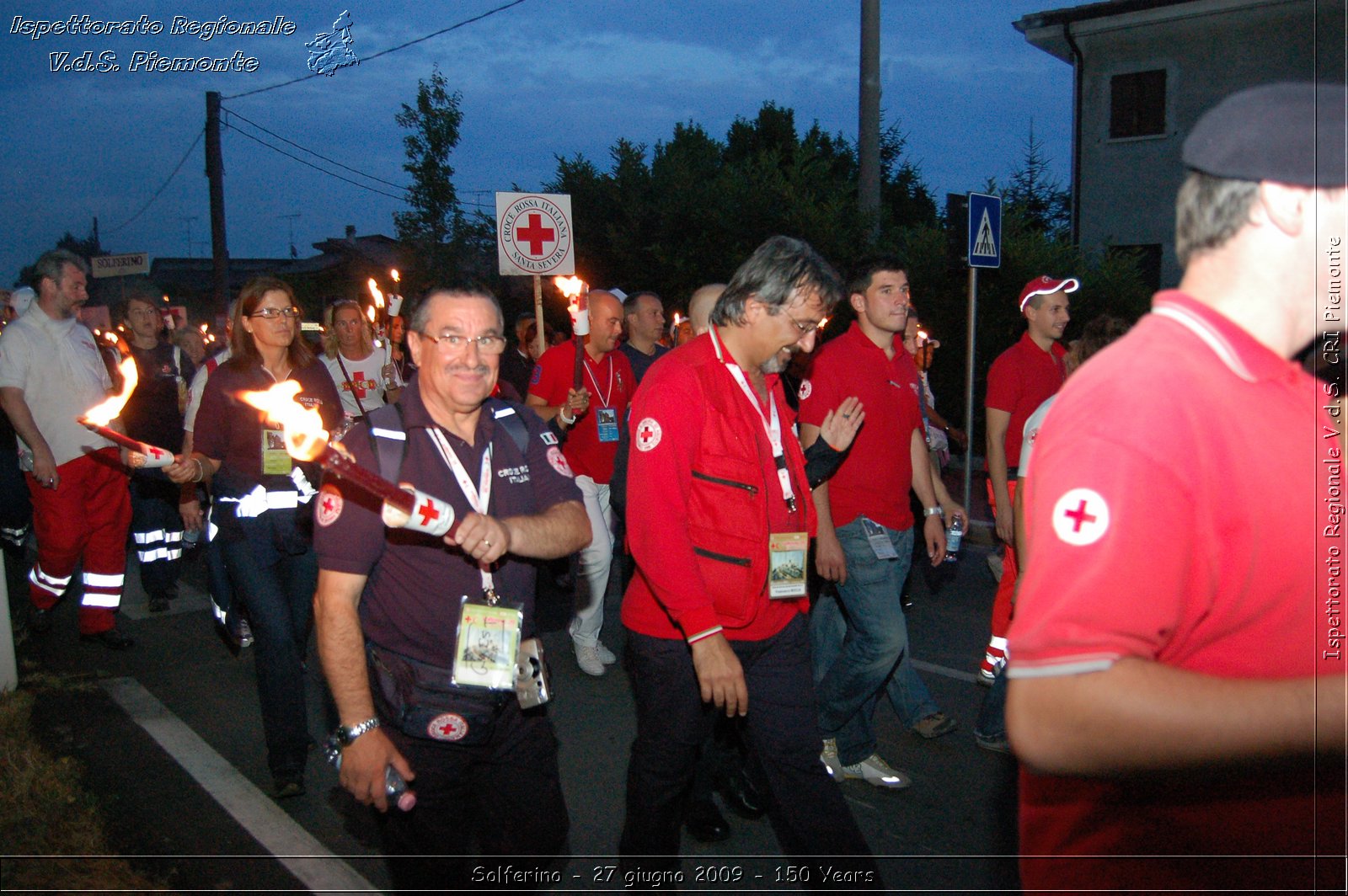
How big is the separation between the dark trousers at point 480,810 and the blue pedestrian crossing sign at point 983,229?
8.66 metres

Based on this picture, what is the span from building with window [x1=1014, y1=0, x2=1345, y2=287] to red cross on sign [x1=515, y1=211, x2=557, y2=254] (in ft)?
53.7

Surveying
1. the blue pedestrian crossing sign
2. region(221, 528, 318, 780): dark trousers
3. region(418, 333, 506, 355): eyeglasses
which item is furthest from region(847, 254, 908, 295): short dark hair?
the blue pedestrian crossing sign

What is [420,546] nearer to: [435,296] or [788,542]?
[435,296]

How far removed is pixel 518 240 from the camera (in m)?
8.82

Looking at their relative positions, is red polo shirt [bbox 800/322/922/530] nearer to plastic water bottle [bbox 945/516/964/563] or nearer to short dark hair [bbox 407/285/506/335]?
plastic water bottle [bbox 945/516/964/563]

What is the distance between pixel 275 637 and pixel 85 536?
3.22 metres

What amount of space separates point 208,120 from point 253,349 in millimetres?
19260

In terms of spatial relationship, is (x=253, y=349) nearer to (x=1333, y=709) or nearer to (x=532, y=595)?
(x=532, y=595)

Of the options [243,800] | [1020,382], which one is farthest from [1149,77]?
[243,800]

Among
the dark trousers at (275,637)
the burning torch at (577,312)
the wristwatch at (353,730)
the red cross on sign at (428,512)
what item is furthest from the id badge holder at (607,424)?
the red cross on sign at (428,512)

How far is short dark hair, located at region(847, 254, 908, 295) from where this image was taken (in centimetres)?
483

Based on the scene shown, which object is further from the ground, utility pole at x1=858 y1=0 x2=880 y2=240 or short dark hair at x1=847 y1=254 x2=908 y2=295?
utility pole at x1=858 y1=0 x2=880 y2=240

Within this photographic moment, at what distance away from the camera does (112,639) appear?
671cm

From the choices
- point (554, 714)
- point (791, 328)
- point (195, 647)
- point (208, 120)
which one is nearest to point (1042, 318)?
point (791, 328)
